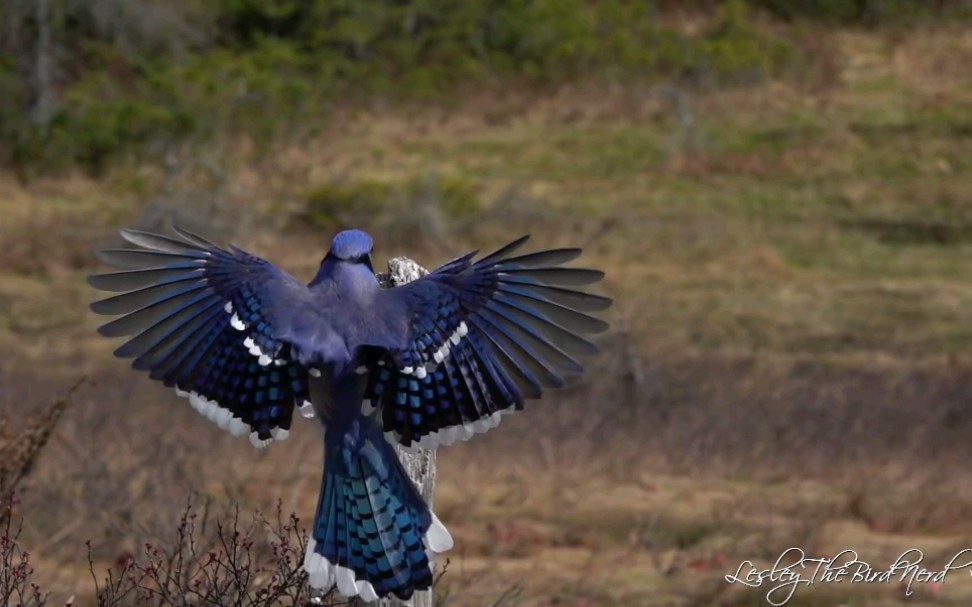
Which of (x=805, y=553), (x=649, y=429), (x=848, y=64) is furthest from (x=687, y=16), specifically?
(x=805, y=553)

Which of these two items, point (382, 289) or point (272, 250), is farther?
point (272, 250)

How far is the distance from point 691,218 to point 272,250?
4788 millimetres

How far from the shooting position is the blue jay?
412cm

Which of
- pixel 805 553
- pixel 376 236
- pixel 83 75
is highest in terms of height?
pixel 83 75

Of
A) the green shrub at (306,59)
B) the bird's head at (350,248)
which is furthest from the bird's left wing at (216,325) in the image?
the green shrub at (306,59)

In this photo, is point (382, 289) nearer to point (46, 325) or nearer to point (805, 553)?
point (805, 553)

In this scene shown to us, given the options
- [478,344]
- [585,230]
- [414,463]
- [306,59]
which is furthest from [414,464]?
[306,59]

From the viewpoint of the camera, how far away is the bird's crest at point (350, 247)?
4.36m

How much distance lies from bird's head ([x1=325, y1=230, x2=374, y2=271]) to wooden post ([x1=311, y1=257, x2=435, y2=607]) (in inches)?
13.8

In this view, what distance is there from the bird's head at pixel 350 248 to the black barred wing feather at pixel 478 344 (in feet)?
0.41

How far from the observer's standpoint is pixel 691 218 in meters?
18.5

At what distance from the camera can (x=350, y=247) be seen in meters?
4.37

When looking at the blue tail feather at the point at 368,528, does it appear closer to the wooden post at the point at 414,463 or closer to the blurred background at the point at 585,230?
the wooden post at the point at 414,463

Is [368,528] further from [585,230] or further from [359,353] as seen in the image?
[585,230]
